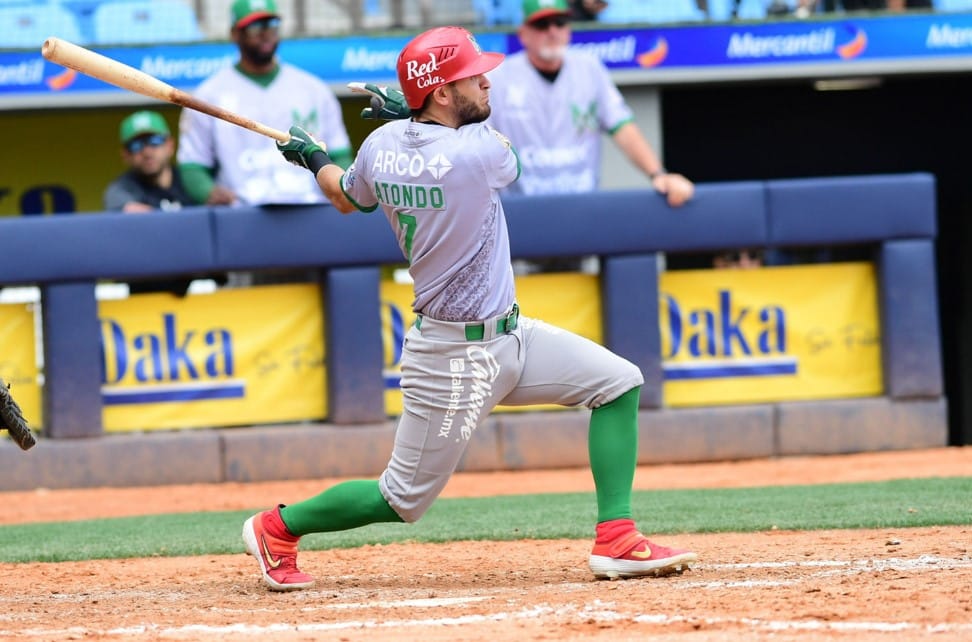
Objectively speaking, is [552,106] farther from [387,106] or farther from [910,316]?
[387,106]

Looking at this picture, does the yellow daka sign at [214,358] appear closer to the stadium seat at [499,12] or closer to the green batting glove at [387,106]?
the stadium seat at [499,12]

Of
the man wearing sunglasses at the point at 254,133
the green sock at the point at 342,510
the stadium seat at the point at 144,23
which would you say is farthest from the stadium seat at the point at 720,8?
→ the green sock at the point at 342,510

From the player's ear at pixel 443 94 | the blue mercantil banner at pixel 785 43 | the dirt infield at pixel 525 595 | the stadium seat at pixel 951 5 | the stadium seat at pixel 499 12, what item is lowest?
the dirt infield at pixel 525 595

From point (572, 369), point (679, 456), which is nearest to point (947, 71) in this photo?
point (679, 456)

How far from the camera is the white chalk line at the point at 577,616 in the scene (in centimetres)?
370

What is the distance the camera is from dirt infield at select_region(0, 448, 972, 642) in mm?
3789

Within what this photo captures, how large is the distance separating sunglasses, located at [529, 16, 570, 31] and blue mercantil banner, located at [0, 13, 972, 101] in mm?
1860

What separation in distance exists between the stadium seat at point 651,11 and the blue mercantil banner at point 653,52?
150 mm

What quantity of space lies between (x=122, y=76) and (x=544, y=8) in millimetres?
3886

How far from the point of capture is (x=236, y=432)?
8.50m

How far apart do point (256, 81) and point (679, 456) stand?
3.27 metres

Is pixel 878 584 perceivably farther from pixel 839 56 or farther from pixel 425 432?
pixel 839 56

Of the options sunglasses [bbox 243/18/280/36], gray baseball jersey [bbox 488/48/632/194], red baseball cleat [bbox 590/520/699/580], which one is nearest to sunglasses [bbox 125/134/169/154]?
sunglasses [bbox 243/18/280/36]

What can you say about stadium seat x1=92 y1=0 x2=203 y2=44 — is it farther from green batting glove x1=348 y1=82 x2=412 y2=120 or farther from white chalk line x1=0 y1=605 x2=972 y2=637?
white chalk line x1=0 y1=605 x2=972 y2=637
